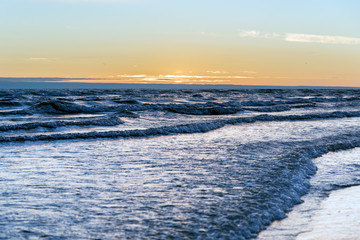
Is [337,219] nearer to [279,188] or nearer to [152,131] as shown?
[279,188]

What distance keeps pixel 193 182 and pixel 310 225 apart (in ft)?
8.08

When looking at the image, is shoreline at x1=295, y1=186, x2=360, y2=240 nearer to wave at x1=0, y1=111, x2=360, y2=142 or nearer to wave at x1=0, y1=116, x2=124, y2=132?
wave at x1=0, y1=111, x2=360, y2=142

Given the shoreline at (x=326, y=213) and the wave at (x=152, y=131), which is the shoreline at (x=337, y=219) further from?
the wave at (x=152, y=131)

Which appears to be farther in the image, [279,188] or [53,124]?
[53,124]

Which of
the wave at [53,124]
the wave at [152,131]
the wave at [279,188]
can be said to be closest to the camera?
the wave at [279,188]

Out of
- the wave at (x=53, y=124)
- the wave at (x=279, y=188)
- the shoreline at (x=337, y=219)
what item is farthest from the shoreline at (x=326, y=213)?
the wave at (x=53, y=124)

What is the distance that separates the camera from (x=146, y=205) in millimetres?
5656

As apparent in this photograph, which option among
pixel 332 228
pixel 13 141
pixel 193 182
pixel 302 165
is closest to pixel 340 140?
pixel 302 165

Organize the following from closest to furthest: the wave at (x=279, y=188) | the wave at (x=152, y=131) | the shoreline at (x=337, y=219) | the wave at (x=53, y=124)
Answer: the shoreline at (x=337, y=219) < the wave at (x=279, y=188) < the wave at (x=152, y=131) < the wave at (x=53, y=124)

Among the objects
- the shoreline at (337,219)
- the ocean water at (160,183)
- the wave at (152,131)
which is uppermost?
the wave at (152,131)

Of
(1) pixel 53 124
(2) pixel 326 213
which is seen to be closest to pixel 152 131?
(1) pixel 53 124

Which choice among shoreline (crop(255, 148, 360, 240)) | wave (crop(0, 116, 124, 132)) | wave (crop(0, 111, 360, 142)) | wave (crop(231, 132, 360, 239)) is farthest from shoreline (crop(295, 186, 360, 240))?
wave (crop(0, 116, 124, 132))

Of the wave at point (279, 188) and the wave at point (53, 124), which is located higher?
the wave at point (53, 124)

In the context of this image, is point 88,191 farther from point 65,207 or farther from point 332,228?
point 332,228
